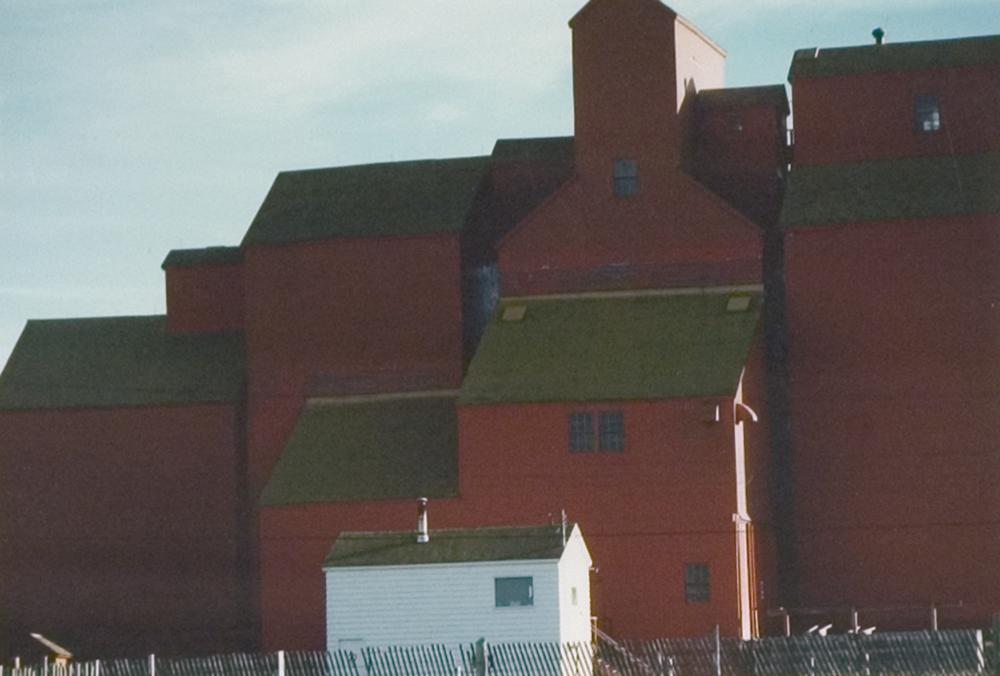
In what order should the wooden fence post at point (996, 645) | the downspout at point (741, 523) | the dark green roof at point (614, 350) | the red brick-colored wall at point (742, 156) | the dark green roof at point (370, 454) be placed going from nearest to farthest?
the wooden fence post at point (996, 645)
the downspout at point (741, 523)
the dark green roof at point (614, 350)
the dark green roof at point (370, 454)
the red brick-colored wall at point (742, 156)

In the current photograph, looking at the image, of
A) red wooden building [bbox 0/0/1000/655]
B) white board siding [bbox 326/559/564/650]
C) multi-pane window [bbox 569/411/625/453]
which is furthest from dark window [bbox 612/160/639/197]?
white board siding [bbox 326/559/564/650]

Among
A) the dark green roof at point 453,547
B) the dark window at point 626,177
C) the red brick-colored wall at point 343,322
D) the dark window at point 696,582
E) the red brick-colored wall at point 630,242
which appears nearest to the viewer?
the dark green roof at point 453,547

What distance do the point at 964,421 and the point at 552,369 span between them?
40.0 ft

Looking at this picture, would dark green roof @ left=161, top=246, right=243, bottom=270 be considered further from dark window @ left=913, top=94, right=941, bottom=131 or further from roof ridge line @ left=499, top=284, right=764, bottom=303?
dark window @ left=913, top=94, right=941, bottom=131

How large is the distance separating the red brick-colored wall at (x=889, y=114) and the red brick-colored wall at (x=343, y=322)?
1220cm

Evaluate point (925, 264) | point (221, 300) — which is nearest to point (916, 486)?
point (925, 264)

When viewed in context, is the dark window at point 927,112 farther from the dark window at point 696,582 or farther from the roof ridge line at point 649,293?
the dark window at point 696,582

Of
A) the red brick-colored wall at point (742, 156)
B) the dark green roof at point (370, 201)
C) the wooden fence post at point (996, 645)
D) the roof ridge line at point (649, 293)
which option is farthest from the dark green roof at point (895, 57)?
the wooden fence post at point (996, 645)

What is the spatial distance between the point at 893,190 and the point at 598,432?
484 inches

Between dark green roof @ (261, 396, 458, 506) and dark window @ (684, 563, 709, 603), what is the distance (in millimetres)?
7552

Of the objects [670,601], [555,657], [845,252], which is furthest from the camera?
[845,252]

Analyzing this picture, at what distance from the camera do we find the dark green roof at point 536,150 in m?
77.7

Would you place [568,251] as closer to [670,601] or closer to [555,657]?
[670,601]

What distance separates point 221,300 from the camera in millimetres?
82062
